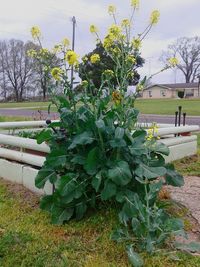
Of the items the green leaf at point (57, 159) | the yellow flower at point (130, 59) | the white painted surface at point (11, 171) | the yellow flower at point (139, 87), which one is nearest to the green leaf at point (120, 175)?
the green leaf at point (57, 159)

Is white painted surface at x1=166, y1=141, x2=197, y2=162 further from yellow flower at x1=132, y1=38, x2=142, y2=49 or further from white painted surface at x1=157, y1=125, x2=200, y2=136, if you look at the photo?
yellow flower at x1=132, y1=38, x2=142, y2=49

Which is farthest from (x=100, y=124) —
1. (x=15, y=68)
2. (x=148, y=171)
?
(x=15, y=68)

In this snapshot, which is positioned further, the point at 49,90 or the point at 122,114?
the point at 49,90

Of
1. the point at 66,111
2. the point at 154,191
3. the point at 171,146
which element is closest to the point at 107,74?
the point at 66,111

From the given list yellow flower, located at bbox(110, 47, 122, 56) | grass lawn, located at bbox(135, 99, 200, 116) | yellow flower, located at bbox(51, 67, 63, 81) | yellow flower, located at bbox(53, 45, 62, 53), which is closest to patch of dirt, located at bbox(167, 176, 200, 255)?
yellow flower, located at bbox(110, 47, 122, 56)

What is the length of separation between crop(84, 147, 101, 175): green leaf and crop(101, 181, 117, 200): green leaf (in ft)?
0.51

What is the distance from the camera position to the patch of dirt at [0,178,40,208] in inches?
143

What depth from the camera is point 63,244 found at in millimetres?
2768

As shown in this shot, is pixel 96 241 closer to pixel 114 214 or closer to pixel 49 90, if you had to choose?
pixel 114 214

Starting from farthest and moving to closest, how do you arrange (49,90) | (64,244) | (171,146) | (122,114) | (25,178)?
(171,146)
(25,178)
(49,90)
(122,114)
(64,244)

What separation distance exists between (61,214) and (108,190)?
0.52 m

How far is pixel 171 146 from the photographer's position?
5.10m

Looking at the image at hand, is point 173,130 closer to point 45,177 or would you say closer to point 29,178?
point 29,178

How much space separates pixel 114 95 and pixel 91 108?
24 centimetres
